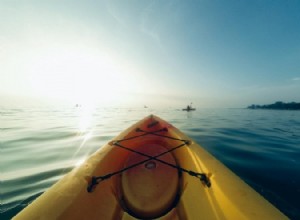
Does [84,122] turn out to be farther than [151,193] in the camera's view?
Yes

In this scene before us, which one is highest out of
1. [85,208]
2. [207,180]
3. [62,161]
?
[207,180]

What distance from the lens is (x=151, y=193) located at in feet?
8.41

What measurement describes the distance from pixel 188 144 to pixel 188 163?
79 cm

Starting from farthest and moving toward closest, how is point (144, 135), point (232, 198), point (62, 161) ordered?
point (62, 161) → point (144, 135) → point (232, 198)

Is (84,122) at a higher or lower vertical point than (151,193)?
lower

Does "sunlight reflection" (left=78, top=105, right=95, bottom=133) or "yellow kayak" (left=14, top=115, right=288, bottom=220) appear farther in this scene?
"sunlight reflection" (left=78, top=105, right=95, bottom=133)

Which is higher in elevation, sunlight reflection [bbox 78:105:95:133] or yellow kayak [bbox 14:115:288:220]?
yellow kayak [bbox 14:115:288:220]

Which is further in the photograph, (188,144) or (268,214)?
(188,144)

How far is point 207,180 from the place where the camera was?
2.17 m

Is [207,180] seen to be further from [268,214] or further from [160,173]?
[160,173]

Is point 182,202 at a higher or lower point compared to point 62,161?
higher

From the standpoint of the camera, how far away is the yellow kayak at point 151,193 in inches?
62.7

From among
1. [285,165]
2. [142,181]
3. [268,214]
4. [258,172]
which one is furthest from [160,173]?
[285,165]

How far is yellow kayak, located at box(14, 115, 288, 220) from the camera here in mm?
1593
